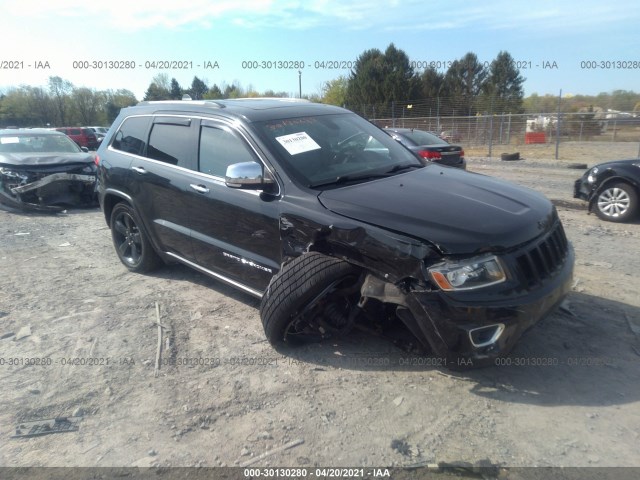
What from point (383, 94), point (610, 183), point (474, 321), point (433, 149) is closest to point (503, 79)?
point (383, 94)

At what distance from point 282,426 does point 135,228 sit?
3444 mm

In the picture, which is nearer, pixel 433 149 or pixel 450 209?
pixel 450 209

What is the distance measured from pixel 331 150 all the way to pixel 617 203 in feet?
18.4

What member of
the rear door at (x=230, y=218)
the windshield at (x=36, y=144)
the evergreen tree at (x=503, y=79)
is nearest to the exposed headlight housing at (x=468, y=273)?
the rear door at (x=230, y=218)

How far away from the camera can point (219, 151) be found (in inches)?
167

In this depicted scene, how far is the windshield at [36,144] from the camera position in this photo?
1012cm

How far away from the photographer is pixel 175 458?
8.82ft

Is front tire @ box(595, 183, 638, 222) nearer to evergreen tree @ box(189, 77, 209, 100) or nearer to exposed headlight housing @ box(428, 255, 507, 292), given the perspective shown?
exposed headlight housing @ box(428, 255, 507, 292)

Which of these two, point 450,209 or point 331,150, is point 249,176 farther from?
point 450,209

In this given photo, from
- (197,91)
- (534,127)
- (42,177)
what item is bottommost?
(42,177)

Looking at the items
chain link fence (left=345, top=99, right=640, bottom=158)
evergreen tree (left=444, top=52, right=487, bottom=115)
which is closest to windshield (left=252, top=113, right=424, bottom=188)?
chain link fence (left=345, top=99, right=640, bottom=158)

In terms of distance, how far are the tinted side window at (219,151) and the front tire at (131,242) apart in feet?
4.56

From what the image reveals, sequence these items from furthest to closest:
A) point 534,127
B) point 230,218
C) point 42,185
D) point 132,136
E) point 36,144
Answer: point 534,127 < point 36,144 < point 42,185 < point 132,136 < point 230,218

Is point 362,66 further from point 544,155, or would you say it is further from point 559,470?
point 559,470
